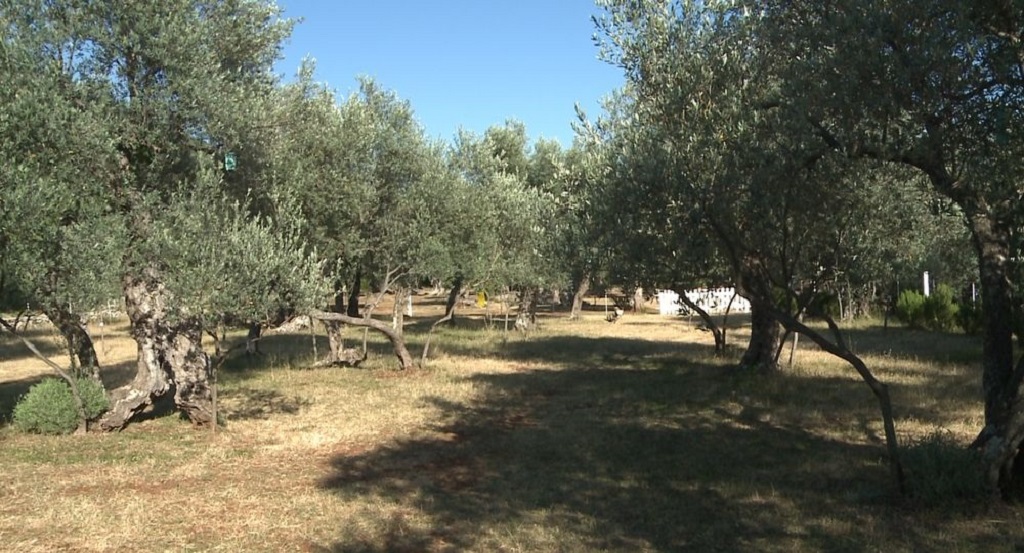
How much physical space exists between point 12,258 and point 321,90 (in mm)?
10768

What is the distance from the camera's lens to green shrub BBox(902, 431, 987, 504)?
8672 mm

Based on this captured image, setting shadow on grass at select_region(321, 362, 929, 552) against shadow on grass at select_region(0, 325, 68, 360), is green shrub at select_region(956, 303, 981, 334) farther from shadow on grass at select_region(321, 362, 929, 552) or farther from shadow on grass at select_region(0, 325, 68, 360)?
shadow on grass at select_region(0, 325, 68, 360)

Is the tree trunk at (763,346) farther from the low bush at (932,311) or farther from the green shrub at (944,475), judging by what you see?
the low bush at (932,311)

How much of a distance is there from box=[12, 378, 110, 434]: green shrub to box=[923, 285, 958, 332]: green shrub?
3022 centimetres

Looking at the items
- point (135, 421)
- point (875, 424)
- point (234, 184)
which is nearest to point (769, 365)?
point (875, 424)

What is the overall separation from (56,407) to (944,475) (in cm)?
1431

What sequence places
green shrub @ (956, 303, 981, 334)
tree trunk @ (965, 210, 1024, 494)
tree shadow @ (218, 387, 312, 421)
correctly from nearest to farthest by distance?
tree trunk @ (965, 210, 1024, 494) → tree shadow @ (218, 387, 312, 421) → green shrub @ (956, 303, 981, 334)

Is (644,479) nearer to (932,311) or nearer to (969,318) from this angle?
(969,318)

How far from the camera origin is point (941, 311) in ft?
106

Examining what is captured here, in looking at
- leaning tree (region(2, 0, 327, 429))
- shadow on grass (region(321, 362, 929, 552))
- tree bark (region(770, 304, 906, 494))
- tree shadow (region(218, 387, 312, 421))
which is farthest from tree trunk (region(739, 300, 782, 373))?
leaning tree (region(2, 0, 327, 429))

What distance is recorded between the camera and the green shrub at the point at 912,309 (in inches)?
1326

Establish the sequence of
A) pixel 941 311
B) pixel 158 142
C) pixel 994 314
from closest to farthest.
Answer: pixel 994 314 → pixel 158 142 → pixel 941 311

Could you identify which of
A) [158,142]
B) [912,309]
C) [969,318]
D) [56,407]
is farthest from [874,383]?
[912,309]

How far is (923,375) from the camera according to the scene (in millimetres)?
20016
